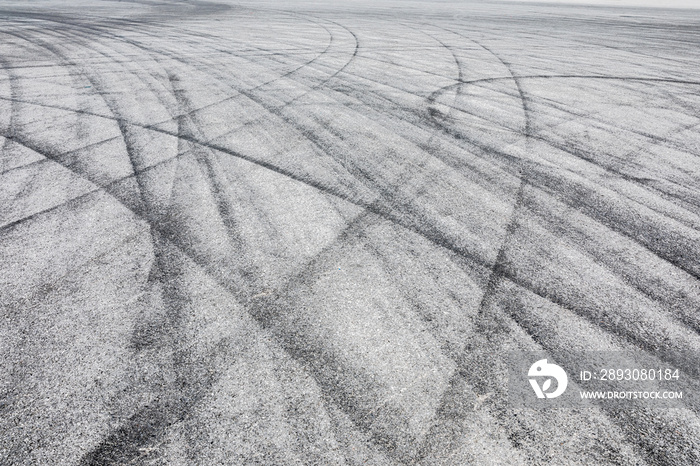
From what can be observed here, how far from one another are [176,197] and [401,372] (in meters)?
3.35

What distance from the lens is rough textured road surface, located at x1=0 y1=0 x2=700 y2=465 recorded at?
8.57 feet

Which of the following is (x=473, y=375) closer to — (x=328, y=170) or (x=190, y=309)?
(x=190, y=309)

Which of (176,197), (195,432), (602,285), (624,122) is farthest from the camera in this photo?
(624,122)

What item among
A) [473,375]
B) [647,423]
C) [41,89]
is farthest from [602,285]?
[41,89]

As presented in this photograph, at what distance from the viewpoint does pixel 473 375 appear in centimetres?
293

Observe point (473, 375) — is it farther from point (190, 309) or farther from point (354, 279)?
point (190, 309)

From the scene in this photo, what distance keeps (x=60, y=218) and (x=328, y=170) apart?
297 centimetres

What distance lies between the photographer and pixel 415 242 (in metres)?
4.29

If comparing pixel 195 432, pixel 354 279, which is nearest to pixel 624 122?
pixel 354 279

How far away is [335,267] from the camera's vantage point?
3977mm

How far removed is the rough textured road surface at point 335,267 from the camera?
8.57 ft

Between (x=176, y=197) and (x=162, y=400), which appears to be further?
(x=176, y=197)

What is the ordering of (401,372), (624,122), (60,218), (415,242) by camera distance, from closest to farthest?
(401,372)
(415,242)
(60,218)
(624,122)

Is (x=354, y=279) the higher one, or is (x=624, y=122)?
(x=624, y=122)
